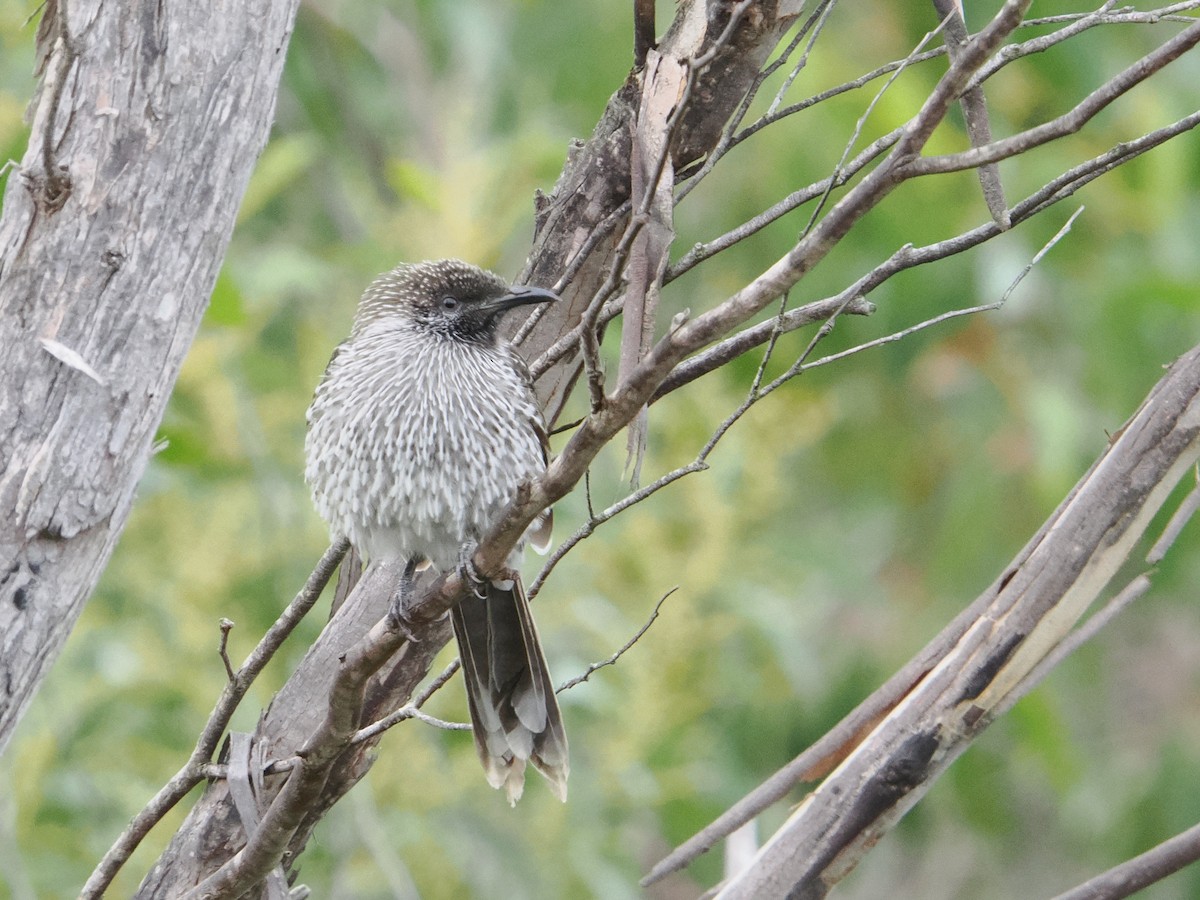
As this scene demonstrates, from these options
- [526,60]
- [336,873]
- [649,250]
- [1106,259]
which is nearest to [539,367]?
[649,250]

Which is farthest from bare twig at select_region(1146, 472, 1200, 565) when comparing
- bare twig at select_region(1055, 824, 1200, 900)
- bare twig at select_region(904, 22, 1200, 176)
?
bare twig at select_region(904, 22, 1200, 176)

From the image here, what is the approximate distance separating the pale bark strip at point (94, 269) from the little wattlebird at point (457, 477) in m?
0.73

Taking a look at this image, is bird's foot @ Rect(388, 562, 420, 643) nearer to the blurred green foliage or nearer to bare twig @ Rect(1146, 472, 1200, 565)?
the blurred green foliage

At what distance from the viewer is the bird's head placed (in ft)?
12.8

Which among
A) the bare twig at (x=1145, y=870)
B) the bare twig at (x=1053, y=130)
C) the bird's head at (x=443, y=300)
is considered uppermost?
the bird's head at (x=443, y=300)

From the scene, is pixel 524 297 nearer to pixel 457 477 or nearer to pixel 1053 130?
pixel 457 477

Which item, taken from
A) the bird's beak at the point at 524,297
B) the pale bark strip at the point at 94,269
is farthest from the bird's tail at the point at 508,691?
the pale bark strip at the point at 94,269

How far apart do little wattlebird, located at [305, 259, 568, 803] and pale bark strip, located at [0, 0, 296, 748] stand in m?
0.73

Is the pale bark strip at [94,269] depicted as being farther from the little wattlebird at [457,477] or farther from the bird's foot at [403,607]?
the little wattlebird at [457,477]

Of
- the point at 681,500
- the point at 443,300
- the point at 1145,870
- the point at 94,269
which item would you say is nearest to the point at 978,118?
the point at 1145,870

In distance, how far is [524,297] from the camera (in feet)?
11.2

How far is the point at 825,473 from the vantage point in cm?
705

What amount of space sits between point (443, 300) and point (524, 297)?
25.2 inches

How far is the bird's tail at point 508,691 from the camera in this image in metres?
3.10
